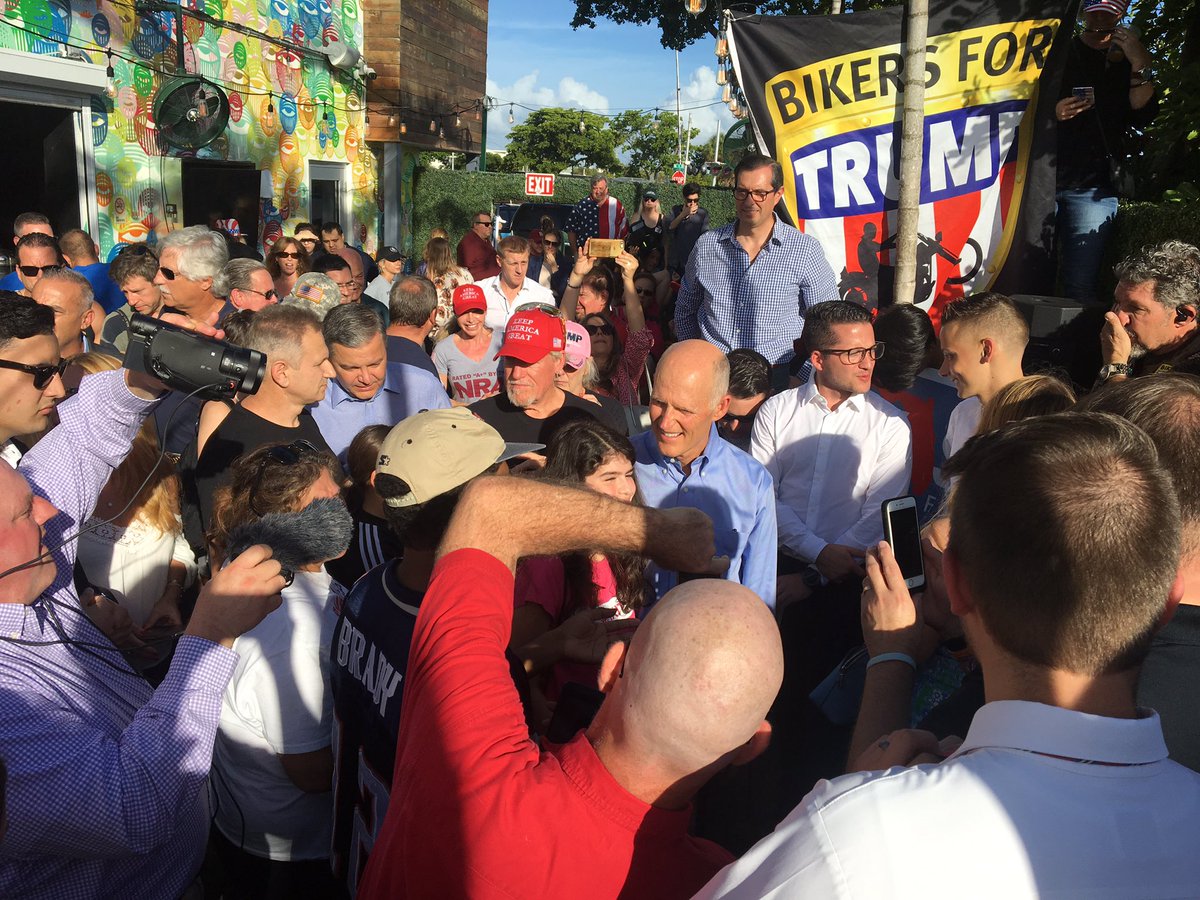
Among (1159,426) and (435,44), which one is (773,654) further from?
(435,44)

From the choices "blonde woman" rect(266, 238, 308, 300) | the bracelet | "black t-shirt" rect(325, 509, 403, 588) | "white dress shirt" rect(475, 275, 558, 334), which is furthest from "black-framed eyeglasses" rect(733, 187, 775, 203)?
"blonde woman" rect(266, 238, 308, 300)

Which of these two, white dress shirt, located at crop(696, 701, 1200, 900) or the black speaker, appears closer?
white dress shirt, located at crop(696, 701, 1200, 900)

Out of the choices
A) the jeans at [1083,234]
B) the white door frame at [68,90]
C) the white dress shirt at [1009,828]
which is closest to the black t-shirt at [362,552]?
the white dress shirt at [1009,828]

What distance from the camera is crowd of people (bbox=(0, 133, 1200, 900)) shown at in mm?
1099

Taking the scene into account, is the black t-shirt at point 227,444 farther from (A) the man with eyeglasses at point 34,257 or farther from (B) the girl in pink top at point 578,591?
(A) the man with eyeglasses at point 34,257

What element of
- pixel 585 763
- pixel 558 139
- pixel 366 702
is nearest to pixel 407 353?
pixel 366 702

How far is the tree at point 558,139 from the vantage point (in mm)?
63094

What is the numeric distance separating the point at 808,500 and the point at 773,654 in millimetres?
2573

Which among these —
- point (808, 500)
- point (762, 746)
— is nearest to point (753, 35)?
point (808, 500)

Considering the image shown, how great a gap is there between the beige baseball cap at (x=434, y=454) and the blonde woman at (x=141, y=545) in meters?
1.58

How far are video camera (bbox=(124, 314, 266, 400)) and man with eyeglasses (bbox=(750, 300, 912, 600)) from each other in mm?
2109

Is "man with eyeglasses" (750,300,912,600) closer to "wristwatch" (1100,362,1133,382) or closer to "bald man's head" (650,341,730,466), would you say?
"bald man's head" (650,341,730,466)

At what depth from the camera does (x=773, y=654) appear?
4.16 ft

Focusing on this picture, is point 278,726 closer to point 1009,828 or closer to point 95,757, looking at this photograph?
point 95,757
